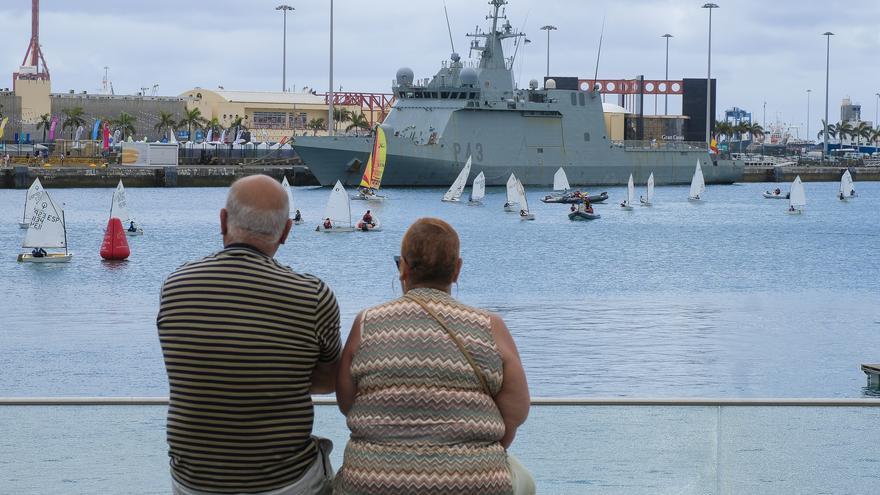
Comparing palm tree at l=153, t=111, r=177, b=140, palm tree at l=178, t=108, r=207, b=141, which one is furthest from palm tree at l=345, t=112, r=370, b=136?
palm tree at l=153, t=111, r=177, b=140

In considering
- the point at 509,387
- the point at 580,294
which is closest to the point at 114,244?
the point at 580,294

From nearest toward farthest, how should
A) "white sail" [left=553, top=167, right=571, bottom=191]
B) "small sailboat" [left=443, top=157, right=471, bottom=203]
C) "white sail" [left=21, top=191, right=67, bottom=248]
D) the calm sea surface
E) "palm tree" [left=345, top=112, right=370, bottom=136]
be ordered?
the calm sea surface < "white sail" [left=21, top=191, right=67, bottom=248] < "small sailboat" [left=443, top=157, right=471, bottom=203] < "white sail" [left=553, top=167, right=571, bottom=191] < "palm tree" [left=345, top=112, right=370, bottom=136]

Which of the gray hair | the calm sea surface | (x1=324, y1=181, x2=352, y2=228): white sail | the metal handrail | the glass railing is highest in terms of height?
the gray hair

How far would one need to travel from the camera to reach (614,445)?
Result: 5.30 meters

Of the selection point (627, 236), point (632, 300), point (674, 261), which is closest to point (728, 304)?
point (632, 300)

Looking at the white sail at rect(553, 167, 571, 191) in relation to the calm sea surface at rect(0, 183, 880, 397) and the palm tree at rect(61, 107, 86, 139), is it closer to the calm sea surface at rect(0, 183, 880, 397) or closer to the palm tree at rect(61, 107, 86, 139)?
the calm sea surface at rect(0, 183, 880, 397)

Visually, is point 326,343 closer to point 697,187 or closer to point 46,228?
point 46,228

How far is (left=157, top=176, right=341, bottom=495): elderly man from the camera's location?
3.64 m

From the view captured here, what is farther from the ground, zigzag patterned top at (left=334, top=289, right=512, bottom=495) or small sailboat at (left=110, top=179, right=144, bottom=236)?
zigzag patterned top at (left=334, top=289, right=512, bottom=495)

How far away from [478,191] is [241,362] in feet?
212

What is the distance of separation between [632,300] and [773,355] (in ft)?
30.3

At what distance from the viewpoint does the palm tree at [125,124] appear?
109m

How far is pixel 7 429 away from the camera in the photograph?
17.5ft

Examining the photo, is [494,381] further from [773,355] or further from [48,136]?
[48,136]
